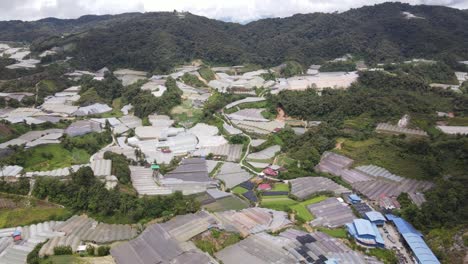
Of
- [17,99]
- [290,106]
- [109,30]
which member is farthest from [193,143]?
[109,30]

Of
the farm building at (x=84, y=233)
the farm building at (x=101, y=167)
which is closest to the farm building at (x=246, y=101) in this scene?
the farm building at (x=101, y=167)

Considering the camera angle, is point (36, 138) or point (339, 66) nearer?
point (36, 138)

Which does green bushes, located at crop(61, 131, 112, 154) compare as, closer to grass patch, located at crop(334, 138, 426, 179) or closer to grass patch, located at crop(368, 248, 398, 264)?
grass patch, located at crop(334, 138, 426, 179)

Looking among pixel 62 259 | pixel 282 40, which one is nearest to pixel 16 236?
pixel 62 259

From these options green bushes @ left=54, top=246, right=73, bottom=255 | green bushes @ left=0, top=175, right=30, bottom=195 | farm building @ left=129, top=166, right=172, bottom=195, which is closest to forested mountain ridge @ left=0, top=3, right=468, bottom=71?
farm building @ left=129, top=166, right=172, bottom=195

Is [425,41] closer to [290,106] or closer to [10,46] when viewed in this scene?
[290,106]

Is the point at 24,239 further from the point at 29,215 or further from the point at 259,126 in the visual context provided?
the point at 259,126
